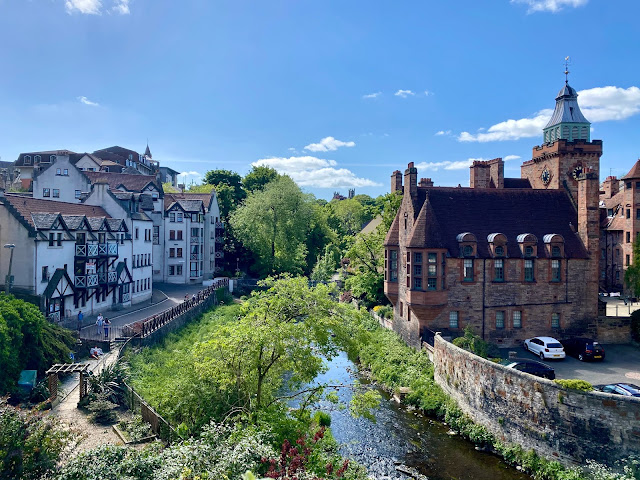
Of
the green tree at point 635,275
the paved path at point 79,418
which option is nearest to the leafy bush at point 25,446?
the paved path at point 79,418

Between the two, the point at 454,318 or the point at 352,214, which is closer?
the point at 454,318

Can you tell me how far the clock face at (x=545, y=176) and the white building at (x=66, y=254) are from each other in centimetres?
3570

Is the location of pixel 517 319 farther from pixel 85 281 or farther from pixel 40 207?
pixel 40 207

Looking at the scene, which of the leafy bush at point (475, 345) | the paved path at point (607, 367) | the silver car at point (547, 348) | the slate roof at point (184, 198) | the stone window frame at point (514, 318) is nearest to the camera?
the paved path at point (607, 367)

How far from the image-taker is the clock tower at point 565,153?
35844mm

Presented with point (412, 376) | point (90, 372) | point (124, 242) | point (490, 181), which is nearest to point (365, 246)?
point (490, 181)

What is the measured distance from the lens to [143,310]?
39.6m

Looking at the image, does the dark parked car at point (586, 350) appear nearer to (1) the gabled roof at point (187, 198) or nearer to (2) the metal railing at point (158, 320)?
(2) the metal railing at point (158, 320)

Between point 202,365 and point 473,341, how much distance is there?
57.9ft

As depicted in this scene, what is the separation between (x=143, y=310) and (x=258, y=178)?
44.7 m

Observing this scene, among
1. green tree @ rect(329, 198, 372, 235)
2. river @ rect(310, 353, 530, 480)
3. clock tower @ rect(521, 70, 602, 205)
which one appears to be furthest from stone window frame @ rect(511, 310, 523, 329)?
green tree @ rect(329, 198, 372, 235)

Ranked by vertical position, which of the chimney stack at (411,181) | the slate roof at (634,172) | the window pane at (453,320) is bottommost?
the window pane at (453,320)

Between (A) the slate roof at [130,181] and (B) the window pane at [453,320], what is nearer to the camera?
(B) the window pane at [453,320]

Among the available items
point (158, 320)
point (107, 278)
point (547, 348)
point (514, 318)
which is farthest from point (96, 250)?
point (547, 348)
